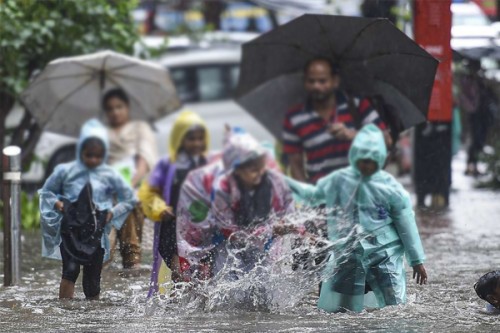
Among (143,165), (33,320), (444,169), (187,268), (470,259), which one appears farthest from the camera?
(444,169)

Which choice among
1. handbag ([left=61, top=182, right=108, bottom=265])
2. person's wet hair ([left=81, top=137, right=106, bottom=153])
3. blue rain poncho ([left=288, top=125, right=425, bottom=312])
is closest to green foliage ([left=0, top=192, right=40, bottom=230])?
person's wet hair ([left=81, top=137, right=106, bottom=153])

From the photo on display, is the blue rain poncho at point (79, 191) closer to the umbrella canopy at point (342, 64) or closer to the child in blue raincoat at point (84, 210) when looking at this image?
the child in blue raincoat at point (84, 210)

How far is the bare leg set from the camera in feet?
27.6

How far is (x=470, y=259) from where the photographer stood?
10156 mm

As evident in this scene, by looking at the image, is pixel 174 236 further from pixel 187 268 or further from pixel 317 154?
pixel 317 154

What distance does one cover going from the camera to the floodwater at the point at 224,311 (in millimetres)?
7246

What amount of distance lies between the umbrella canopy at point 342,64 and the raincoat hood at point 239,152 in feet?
5.24

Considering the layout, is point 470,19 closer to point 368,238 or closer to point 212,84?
point 212,84

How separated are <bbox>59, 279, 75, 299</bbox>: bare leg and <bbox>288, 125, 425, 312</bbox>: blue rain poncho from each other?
1646mm

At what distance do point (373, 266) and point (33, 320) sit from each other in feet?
6.52

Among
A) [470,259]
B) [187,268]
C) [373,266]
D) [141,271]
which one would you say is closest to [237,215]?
[187,268]

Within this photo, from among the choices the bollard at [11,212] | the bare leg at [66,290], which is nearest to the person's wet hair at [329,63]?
the bollard at [11,212]

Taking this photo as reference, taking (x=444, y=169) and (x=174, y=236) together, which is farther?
(x=444, y=169)

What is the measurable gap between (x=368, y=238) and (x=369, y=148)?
551 mm
